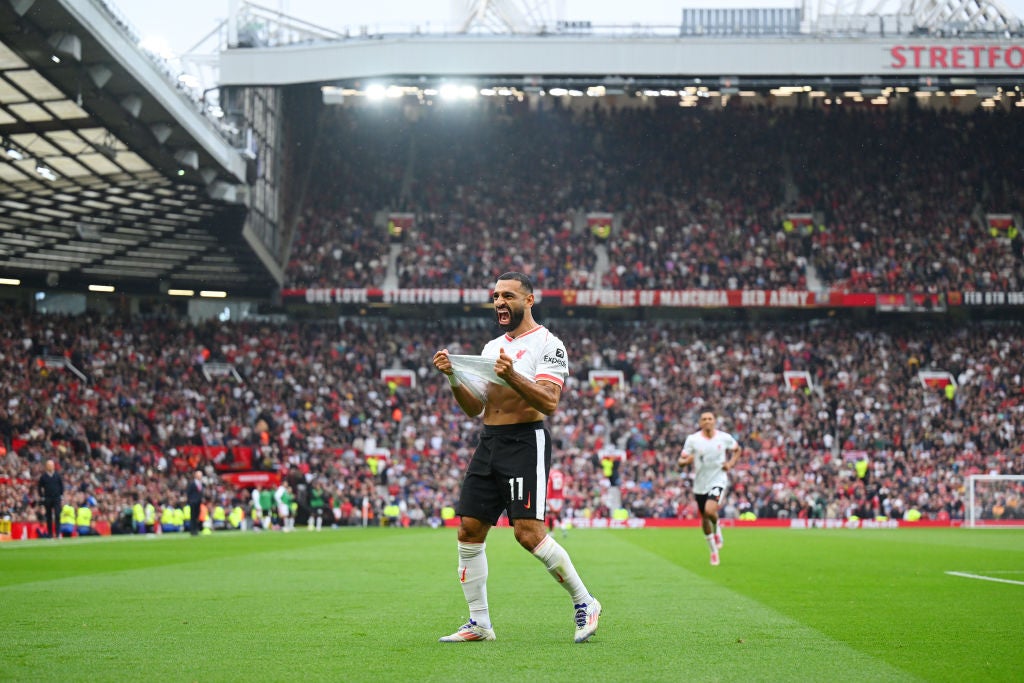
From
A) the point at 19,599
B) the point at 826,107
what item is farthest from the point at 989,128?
the point at 19,599

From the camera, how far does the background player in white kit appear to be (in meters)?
17.4

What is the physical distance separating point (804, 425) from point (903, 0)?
18460 millimetres

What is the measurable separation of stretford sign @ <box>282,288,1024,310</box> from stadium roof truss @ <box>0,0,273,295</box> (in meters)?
4.05

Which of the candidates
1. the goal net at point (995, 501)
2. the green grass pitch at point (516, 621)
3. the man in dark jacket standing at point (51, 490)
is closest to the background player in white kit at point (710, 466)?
the green grass pitch at point (516, 621)

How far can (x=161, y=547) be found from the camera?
24.5m

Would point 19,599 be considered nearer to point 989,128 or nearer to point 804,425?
point 804,425

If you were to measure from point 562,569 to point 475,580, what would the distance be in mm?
613

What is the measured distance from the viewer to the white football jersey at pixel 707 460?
17672mm

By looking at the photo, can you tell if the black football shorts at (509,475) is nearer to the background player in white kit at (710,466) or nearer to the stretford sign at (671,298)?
the background player in white kit at (710,466)

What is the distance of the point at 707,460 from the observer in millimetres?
17781

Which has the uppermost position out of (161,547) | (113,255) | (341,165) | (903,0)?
(903,0)

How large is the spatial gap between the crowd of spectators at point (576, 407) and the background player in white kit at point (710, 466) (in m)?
23.6

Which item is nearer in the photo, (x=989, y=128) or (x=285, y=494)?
(x=285, y=494)

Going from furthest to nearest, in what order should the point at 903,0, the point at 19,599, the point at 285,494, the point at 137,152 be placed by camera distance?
1. the point at 903,0
2. the point at 285,494
3. the point at 137,152
4. the point at 19,599
